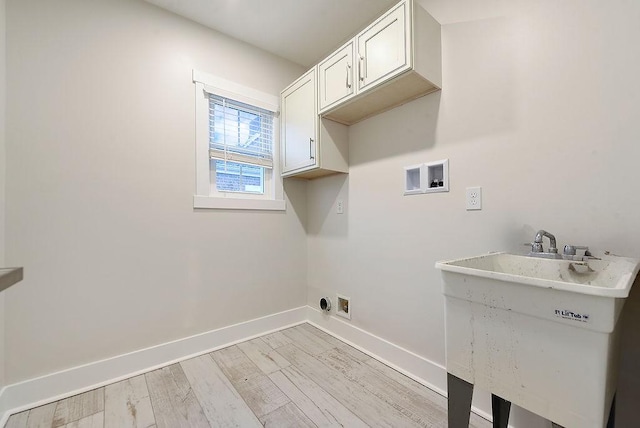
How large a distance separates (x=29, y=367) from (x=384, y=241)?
219cm

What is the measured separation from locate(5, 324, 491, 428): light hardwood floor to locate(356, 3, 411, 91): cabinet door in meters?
1.80

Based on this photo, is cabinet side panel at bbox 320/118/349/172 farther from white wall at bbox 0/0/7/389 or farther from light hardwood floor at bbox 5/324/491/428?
white wall at bbox 0/0/7/389

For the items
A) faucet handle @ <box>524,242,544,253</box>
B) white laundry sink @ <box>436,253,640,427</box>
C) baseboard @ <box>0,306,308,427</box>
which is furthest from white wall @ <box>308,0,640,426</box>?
baseboard @ <box>0,306,308,427</box>

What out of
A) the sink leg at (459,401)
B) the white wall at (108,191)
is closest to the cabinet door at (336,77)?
the white wall at (108,191)

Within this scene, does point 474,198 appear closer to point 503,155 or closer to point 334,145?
point 503,155

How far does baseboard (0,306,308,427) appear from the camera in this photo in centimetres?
142

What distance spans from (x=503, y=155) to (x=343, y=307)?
1.59 meters

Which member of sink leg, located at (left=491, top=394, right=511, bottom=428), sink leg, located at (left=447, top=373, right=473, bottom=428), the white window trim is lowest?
sink leg, located at (left=491, top=394, right=511, bottom=428)

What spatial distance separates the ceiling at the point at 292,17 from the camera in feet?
5.95

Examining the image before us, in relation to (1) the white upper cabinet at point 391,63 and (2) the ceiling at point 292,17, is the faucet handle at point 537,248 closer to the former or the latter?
(1) the white upper cabinet at point 391,63

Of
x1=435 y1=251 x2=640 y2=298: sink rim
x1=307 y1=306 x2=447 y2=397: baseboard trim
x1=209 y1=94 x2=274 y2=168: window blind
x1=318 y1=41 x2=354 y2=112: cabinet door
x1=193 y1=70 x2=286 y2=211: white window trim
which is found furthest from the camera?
x1=209 y1=94 x2=274 y2=168: window blind

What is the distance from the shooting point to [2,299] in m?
1.39

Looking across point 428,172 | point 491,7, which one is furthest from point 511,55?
point 428,172

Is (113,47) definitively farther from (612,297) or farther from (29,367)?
(612,297)
